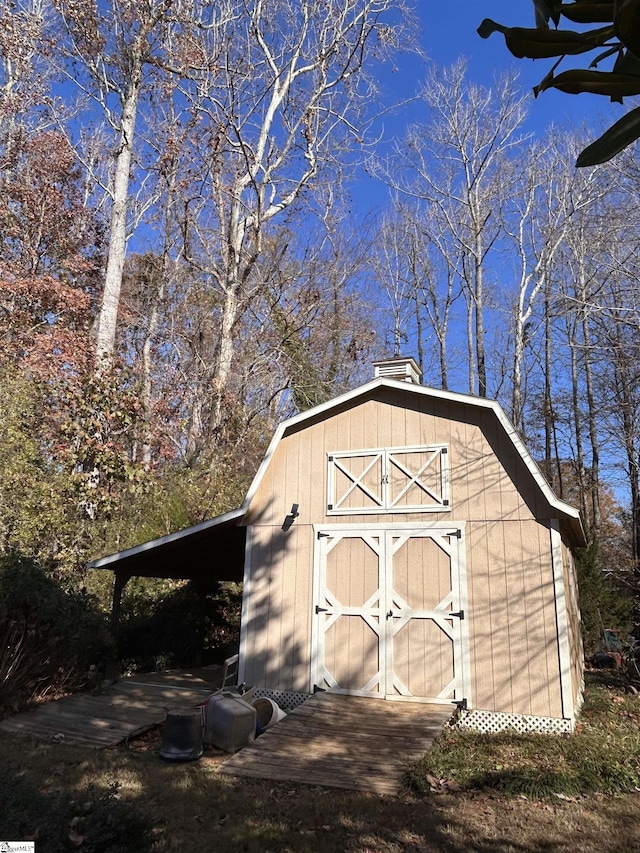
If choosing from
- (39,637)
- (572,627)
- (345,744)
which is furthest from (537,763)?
(39,637)

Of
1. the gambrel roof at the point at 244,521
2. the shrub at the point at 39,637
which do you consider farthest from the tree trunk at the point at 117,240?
the shrub at the point at 39,637

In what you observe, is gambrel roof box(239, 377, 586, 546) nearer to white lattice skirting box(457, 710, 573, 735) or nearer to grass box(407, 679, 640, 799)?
white lattice skirting box(457, 710, 573, 735)

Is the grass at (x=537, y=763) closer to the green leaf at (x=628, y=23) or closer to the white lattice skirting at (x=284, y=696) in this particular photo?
the white lattice skirting at (x=284, y=696)

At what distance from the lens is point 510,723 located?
6.29m

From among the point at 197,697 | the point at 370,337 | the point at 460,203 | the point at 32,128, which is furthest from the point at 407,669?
the point at 32,128

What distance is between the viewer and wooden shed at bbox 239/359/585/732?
652 cm

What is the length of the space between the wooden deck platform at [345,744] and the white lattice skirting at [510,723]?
28 centimetres

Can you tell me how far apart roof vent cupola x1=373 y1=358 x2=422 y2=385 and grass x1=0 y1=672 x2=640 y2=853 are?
4.65 m

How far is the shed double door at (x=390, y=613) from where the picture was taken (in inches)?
268

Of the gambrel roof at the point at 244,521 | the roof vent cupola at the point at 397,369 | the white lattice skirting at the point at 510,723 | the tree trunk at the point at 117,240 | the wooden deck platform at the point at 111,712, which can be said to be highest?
the tree trunk at the point at 117,240

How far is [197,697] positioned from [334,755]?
318cm

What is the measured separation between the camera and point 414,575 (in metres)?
7.19

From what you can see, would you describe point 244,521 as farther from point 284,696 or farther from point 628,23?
point 628,23

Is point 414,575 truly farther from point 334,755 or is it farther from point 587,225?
point 587,225
